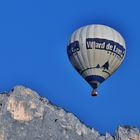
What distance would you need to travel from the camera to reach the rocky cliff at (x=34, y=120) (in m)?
170

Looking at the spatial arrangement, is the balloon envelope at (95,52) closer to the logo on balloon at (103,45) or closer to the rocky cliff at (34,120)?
the logo on balloon at (103,45)

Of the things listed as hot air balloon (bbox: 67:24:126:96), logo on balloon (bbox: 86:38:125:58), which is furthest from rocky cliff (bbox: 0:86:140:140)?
logo on balloon (bbox: 86:38:125:58)

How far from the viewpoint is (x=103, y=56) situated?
60938mm

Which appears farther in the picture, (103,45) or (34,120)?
(34,120)

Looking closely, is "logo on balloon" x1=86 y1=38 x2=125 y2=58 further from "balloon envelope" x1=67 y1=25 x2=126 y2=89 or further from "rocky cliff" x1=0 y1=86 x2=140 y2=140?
"rocky cliff" x1=0 y1=86 x2=140 y2=140

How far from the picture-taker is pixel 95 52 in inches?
2392

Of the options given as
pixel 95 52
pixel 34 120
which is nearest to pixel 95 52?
pixel 95 52

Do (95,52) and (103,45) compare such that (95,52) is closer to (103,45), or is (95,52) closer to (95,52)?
(95,52)

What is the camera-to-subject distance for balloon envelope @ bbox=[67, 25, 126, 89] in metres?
60.7

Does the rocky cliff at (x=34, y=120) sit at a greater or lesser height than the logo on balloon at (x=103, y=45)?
greater

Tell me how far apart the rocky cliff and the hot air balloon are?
104 m

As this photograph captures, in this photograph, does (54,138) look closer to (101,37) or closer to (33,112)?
(33,112)

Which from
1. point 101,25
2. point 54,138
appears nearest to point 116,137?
point 54,138

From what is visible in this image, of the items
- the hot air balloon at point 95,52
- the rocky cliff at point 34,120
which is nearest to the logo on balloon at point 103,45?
the hot air balloon at point 95,52
